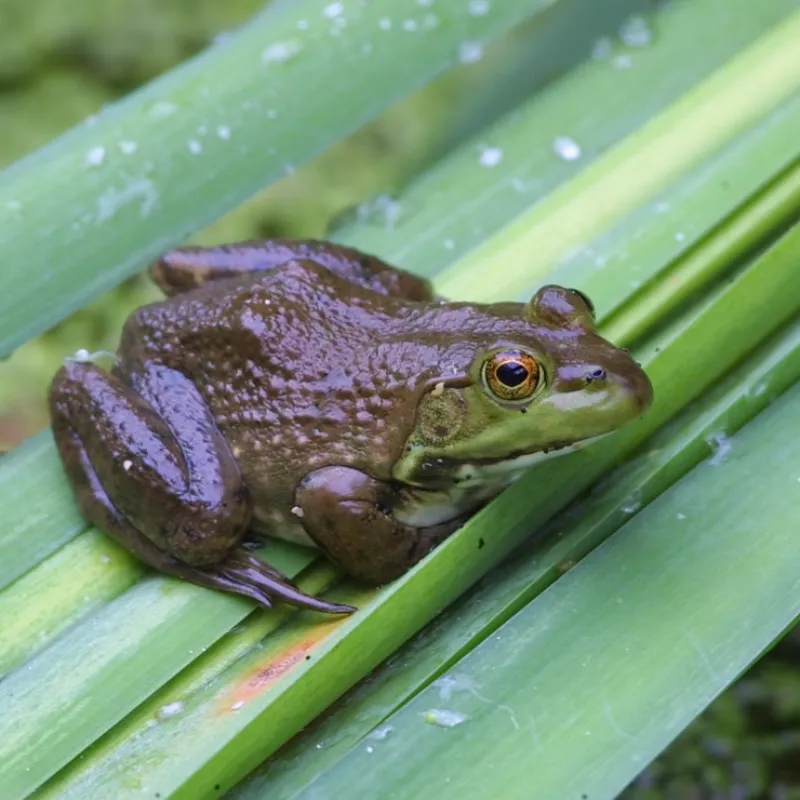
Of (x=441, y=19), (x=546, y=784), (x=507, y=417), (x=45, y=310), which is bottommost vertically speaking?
(x=546, y=784)

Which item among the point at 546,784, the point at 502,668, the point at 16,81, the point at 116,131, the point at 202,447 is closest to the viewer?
the point at 546,784

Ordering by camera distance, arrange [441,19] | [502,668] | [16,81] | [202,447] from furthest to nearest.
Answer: [16,81]
[441,19]
[202,447]
[502,668]

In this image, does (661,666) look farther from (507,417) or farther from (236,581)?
(236,581)

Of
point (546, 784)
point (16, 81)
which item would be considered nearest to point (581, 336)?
point (546, 784)

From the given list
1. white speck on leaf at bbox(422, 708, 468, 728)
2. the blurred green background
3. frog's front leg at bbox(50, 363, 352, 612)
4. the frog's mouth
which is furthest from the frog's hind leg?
the blurred green background

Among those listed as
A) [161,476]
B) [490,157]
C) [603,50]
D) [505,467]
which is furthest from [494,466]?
[603,50]

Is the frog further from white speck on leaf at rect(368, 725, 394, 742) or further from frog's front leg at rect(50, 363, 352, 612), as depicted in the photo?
white speck on leaf at rect(368, 725, 394, 742)

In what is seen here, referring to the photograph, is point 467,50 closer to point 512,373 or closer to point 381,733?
point 512,373
